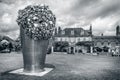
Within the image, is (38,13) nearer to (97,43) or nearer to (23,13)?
(23,13)

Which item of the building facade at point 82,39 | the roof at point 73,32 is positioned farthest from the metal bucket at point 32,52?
the roof at point 73,32

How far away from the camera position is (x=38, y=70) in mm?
7023

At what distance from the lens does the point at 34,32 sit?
6.63m

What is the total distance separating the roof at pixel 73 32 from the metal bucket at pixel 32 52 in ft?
143

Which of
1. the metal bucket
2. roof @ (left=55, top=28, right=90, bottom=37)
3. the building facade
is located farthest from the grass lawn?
roof @ (left=55, top=28, right=90, bottom=37)

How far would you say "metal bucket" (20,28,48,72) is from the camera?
676 cm

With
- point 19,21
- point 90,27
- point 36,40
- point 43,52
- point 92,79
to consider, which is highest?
point 90,27

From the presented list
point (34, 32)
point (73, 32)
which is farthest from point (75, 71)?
point (73, 32)

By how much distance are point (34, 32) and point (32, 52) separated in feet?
3.58

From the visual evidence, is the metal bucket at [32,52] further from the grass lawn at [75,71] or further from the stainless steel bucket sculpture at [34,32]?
the grass lawn at [75,71]

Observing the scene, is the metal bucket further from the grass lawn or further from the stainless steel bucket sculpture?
the grass lawn

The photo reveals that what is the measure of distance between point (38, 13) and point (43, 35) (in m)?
1.21

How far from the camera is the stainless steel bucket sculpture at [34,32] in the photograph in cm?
668

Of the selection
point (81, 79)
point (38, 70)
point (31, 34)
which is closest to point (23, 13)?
point (31, 34)
